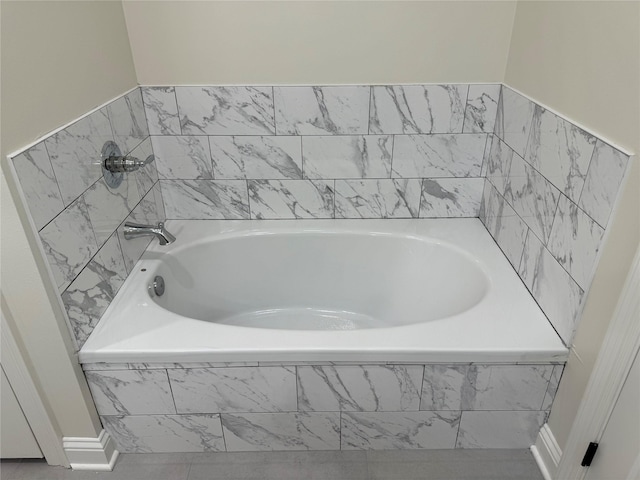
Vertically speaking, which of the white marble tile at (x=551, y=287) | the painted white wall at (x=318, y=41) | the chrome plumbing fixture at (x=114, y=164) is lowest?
the white marble tile at (x=551, y=287)

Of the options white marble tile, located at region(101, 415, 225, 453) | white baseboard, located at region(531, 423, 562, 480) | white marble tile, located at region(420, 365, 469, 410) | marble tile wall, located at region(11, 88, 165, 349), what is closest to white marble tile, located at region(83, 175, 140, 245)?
marble tile wall, located at region(11, 88, 165, 349)

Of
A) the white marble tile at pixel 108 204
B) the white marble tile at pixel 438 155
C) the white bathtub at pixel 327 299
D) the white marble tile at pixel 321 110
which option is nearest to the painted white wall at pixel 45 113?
the white bathtub at pixel 327 299

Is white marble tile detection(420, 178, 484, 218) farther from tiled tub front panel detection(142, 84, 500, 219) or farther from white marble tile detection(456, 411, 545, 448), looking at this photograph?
white marble tile detection(456, 411, 545, 448)

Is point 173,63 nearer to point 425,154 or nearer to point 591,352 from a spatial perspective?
point 425,154

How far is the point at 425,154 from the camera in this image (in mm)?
1981

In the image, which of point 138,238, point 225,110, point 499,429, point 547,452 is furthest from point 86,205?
point 547,452

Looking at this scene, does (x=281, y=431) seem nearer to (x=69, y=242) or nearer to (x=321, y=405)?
(x=321, y=405)

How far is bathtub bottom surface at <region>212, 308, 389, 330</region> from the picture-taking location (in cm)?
212

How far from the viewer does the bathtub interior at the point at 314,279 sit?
1.96m

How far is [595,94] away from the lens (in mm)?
1209

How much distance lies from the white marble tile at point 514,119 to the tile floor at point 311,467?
3.55ft

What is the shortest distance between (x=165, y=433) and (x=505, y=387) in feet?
3.70

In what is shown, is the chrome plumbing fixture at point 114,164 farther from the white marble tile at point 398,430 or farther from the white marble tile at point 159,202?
the white marble tile at point 398,430

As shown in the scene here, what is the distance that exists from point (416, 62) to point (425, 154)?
0.38 meters
